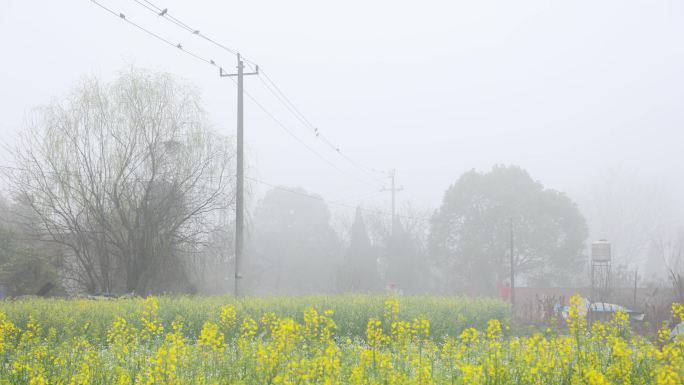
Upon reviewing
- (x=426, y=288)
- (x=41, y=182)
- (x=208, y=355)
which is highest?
(x=41, y=182)

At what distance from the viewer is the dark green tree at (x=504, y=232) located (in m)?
37.1

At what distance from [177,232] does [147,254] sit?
1127 millimetres

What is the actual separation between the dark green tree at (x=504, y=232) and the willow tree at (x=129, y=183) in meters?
20.6

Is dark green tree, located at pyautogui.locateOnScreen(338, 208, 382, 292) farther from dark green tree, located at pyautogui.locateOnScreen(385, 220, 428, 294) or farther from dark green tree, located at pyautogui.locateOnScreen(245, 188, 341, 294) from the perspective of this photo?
dark green tree, located at pyautogui.locateOnScreen(245, 188, 341, 294)

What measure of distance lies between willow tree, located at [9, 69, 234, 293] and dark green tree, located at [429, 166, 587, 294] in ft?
67.5

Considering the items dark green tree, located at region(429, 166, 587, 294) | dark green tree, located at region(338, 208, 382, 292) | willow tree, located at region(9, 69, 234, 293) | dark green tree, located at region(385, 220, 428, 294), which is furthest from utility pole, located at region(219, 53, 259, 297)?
dark green tree, located at region(385, 220, 428, 294)

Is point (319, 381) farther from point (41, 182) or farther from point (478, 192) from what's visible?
point (478, 192)

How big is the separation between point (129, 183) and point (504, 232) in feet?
78.1

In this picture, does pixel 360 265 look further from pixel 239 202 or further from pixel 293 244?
pixel 239 202

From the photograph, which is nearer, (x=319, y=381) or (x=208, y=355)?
(x=319, y=381)

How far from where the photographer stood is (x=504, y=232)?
37188mm

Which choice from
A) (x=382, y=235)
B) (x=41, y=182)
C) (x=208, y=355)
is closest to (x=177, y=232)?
(x=41, y=182)

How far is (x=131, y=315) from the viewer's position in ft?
36.4

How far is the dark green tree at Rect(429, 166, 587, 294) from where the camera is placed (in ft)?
122
